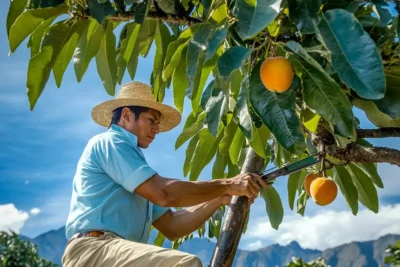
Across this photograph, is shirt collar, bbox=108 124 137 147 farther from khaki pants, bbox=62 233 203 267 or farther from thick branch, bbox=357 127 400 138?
thick branch, bbox=357 127 400 138

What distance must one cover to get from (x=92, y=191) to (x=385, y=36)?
1.25 metres

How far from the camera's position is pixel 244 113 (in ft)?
6.22

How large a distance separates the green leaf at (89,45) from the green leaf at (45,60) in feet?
0.90

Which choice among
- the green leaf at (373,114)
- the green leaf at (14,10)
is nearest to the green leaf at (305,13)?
the green leaf at (373,114)

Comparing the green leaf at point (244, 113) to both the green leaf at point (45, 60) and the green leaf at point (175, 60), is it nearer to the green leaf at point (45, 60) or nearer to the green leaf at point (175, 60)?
the green leaf at point (175, 60)

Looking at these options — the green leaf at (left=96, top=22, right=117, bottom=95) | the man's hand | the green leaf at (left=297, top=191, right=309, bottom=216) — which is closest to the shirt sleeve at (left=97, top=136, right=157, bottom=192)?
the man's hand

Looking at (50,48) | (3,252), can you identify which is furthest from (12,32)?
(3,252)

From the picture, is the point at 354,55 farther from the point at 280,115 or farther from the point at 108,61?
the point at 108,61

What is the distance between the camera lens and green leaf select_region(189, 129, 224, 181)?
2.88 m

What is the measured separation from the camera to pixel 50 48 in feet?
7.47

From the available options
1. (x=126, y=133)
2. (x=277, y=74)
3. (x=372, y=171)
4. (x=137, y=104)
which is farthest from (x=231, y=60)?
(x=372, y=171)

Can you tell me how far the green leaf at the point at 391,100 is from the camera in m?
1.77

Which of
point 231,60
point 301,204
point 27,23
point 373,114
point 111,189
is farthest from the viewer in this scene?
point 301,204

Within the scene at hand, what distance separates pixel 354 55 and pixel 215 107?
527 millimetres
